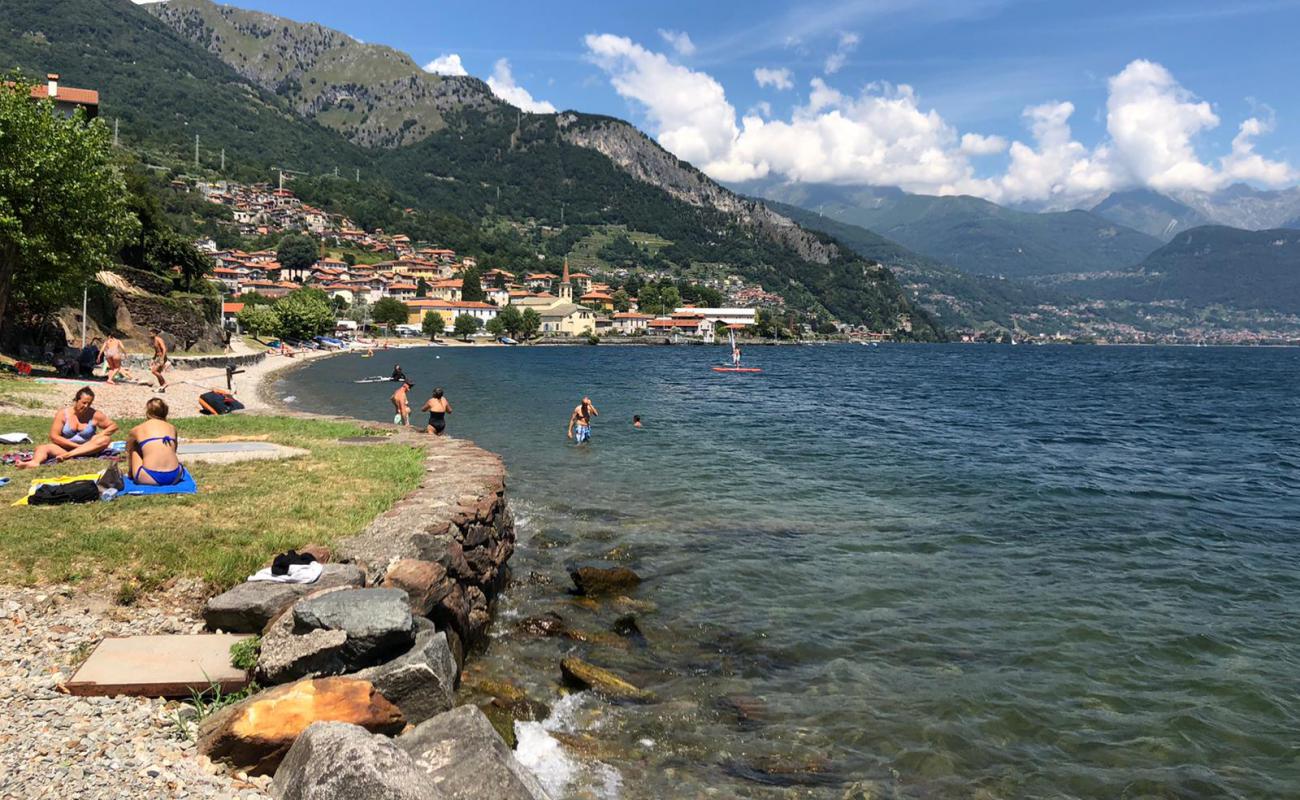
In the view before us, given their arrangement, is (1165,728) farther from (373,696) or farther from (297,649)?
(297,649)

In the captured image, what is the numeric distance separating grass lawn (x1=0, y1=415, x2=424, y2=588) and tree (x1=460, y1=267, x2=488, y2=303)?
601ft

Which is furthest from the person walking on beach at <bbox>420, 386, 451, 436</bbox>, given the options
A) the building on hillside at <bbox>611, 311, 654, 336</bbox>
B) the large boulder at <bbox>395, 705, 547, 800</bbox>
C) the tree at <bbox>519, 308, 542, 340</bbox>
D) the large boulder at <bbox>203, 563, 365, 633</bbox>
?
the building on hillside at <bbox>611, 311, 654, 336</bbox>

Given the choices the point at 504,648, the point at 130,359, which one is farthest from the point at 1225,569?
the point at 130,359

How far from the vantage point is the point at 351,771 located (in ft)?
14.0

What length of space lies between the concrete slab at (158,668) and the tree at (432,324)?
149 meters

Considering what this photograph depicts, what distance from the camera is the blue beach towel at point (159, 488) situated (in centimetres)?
970

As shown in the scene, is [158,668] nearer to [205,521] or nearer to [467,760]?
[467,760]

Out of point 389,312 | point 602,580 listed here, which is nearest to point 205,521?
point 602,580

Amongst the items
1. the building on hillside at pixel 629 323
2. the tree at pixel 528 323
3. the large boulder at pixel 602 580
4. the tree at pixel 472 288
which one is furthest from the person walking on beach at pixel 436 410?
the tree at pixel 472 288

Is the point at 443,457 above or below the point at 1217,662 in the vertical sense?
above

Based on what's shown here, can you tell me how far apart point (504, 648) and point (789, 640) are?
3861mm

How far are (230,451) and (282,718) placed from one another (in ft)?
33.7

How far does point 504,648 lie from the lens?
934 centimetres

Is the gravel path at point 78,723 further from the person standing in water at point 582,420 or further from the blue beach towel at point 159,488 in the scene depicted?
the person standing in water at point 582,420
